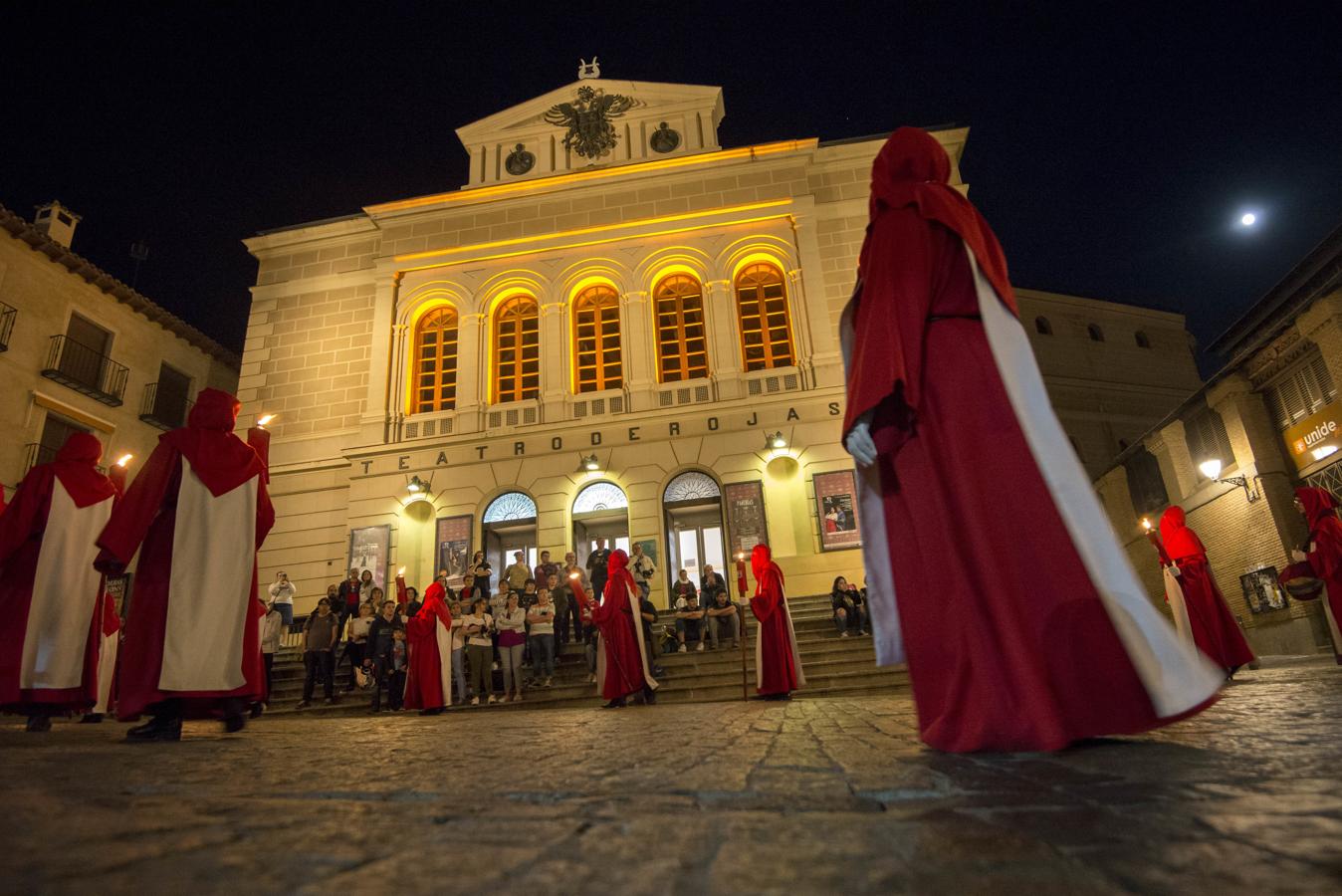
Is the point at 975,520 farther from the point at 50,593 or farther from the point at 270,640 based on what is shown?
the point at 270,640

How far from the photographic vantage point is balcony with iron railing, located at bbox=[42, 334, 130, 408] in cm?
1891

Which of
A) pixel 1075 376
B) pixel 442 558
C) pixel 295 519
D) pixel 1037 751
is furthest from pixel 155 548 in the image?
pixel 1075 376

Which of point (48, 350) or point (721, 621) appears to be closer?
point (721, 621)

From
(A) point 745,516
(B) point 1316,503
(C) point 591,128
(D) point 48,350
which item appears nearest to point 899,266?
(B) point 1316,503

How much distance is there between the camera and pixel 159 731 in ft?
13.1

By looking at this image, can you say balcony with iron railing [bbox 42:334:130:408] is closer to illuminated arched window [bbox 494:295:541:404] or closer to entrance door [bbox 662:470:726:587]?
illuminated arched window [bbox 494:295:541:404]

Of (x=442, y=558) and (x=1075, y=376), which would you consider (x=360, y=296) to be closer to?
(x=442, y=558)


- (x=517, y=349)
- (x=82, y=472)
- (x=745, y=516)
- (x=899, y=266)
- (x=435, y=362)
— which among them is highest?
(x=517, y=349)

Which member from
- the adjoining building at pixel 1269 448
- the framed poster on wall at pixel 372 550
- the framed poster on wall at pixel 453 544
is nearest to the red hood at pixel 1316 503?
the adjoining building at pixel 1269 448

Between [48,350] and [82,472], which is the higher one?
[48,350]

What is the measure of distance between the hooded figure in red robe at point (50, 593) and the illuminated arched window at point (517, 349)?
43.6 ft

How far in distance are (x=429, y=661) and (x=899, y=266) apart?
863 cm

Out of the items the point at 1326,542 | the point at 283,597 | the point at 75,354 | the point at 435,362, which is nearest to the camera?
the point at 1326,542

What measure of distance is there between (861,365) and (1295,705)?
2397 millimetres
